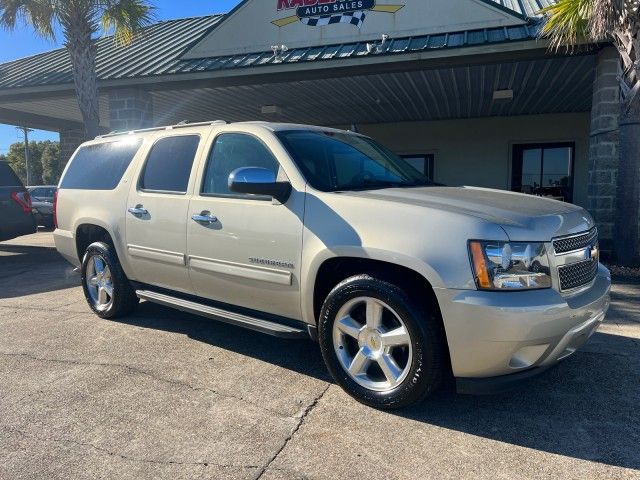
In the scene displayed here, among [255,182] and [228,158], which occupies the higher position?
[228,158]

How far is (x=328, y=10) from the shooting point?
31.1 feet

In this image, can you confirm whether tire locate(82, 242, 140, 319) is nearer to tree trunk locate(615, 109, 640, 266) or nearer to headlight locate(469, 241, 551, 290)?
headlight locate(469, 241, 551, 290)

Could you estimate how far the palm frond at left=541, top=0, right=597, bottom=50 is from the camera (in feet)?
22.4

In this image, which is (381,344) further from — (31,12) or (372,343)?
(31,12)

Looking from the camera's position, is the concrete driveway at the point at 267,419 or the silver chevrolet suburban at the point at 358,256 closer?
the concrete driveway at the point at 267,419

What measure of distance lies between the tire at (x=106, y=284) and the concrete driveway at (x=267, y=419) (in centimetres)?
61

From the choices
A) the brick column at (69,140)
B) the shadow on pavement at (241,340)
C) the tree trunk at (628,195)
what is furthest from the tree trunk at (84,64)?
the tree trunk at (628,195)

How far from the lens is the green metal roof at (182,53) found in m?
8.29

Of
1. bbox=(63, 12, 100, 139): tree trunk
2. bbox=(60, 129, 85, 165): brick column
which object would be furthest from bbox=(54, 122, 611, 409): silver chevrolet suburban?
bbox=(60, 129, 85, 165): brick column

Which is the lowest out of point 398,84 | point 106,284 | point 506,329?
point 106,284

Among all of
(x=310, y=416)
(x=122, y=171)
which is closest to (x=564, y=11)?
(x=122, y=171)

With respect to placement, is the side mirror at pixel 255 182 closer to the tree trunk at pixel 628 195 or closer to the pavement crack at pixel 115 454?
the pavement crack at pixel 115 454

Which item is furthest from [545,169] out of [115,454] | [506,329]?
[115,454]

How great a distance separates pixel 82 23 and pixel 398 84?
257 inches
